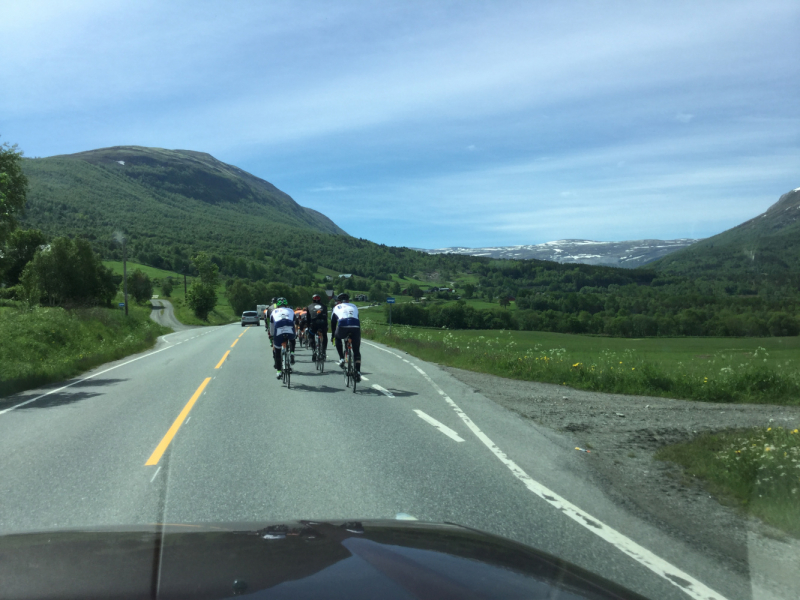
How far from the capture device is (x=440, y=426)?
8.60 meters

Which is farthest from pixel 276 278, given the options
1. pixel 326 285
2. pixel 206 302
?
pixel 206 302

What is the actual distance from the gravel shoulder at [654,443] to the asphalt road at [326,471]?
0.98ft

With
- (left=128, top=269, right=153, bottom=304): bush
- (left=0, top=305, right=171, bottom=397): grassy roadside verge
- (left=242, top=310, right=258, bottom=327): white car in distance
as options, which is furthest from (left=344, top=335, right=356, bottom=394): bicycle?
(left=128, top=269, right=153, bottom=304): bush

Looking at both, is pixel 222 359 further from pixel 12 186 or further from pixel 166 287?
pixel 166 287

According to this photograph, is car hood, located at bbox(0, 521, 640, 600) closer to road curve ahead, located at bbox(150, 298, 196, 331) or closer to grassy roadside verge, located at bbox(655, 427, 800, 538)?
grassy roadside verge, located at bbox(655, 427, 800, 538)

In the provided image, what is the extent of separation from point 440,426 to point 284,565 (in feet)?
20.9

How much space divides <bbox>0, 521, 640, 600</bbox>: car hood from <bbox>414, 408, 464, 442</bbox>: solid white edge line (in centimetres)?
482

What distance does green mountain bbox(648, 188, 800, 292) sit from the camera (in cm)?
7794

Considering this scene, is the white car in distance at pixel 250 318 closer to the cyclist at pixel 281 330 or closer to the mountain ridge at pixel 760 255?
the cyclist at pixel 281 330

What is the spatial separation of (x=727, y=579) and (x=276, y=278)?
157 m

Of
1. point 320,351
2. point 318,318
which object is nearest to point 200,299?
point 320,351

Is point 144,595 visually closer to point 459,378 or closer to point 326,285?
point 459,378

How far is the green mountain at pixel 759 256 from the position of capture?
256 feet

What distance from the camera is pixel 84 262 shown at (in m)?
63.6
